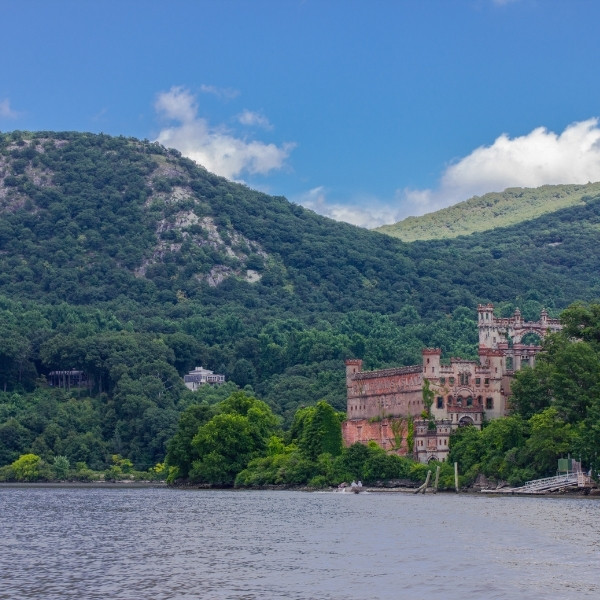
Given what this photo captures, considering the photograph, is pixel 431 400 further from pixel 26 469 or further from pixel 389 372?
pixel 26 469

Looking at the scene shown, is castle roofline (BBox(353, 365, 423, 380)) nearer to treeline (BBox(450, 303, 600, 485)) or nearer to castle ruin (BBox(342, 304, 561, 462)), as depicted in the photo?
castle ruin (BBox(342, 304, 561, 462))

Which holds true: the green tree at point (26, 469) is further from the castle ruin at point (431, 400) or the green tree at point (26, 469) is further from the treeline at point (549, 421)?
the treeline at point (549, 421)

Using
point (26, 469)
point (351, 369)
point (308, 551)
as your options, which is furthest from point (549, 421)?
point (26, 469)

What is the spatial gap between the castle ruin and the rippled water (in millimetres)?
31339

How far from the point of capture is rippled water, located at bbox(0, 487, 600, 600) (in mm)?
58125

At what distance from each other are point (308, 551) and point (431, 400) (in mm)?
75117

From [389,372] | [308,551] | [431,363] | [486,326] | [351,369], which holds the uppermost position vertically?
[486,326]

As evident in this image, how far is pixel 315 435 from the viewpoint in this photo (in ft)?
474

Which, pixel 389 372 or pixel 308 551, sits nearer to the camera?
pixel 308 551

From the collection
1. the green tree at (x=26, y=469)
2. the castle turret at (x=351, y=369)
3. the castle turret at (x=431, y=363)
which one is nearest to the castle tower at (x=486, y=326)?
the castle turret at (x=351, y=369)

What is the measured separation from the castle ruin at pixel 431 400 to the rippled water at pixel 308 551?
31339mm

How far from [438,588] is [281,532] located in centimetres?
2584

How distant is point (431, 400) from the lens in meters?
146

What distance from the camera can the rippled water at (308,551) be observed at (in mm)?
58125
